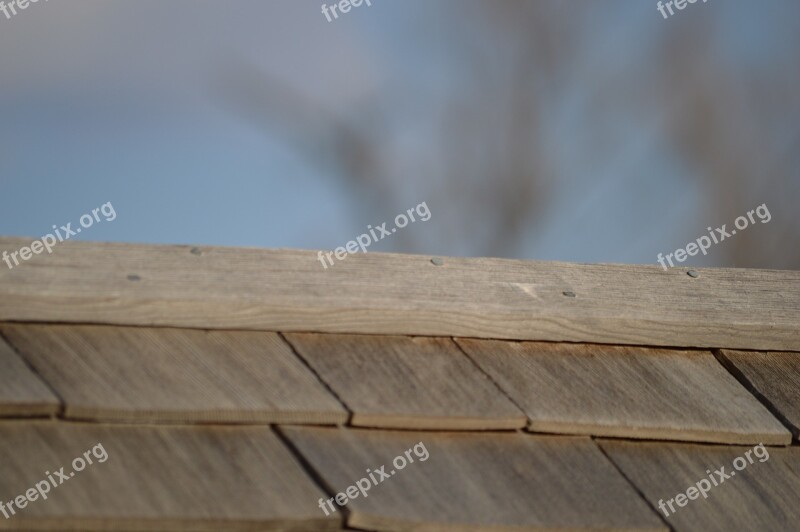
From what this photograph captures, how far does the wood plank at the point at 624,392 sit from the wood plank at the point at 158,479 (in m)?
0.35

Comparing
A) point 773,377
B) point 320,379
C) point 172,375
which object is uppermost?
point 172,375

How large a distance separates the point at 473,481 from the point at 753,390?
51 centimetres

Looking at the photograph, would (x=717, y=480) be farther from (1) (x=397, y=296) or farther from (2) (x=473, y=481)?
(1) (x=397, y=296)

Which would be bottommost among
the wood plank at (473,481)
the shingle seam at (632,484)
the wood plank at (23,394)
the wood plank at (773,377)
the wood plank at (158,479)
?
the wood plank at (773,377)

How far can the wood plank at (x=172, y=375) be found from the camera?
1.12 metres

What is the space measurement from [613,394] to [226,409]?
1.79ft

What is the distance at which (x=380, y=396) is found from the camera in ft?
4.07

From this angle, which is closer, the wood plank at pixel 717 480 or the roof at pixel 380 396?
the roof at pixel 380 396

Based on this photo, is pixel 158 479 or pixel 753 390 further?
pixel 753 390

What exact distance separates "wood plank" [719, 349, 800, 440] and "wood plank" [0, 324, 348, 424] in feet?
2.13

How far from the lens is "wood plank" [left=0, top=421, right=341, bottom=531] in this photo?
1009mm

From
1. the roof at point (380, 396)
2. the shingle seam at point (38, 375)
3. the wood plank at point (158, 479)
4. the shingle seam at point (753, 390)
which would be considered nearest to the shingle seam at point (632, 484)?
the roof at point (380, 396)

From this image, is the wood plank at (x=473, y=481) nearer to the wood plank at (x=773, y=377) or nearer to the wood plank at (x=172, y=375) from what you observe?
the wood plank at (x=172, y=375)

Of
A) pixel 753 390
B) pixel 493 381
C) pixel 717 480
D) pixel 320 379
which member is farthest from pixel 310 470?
pixel 753 390
